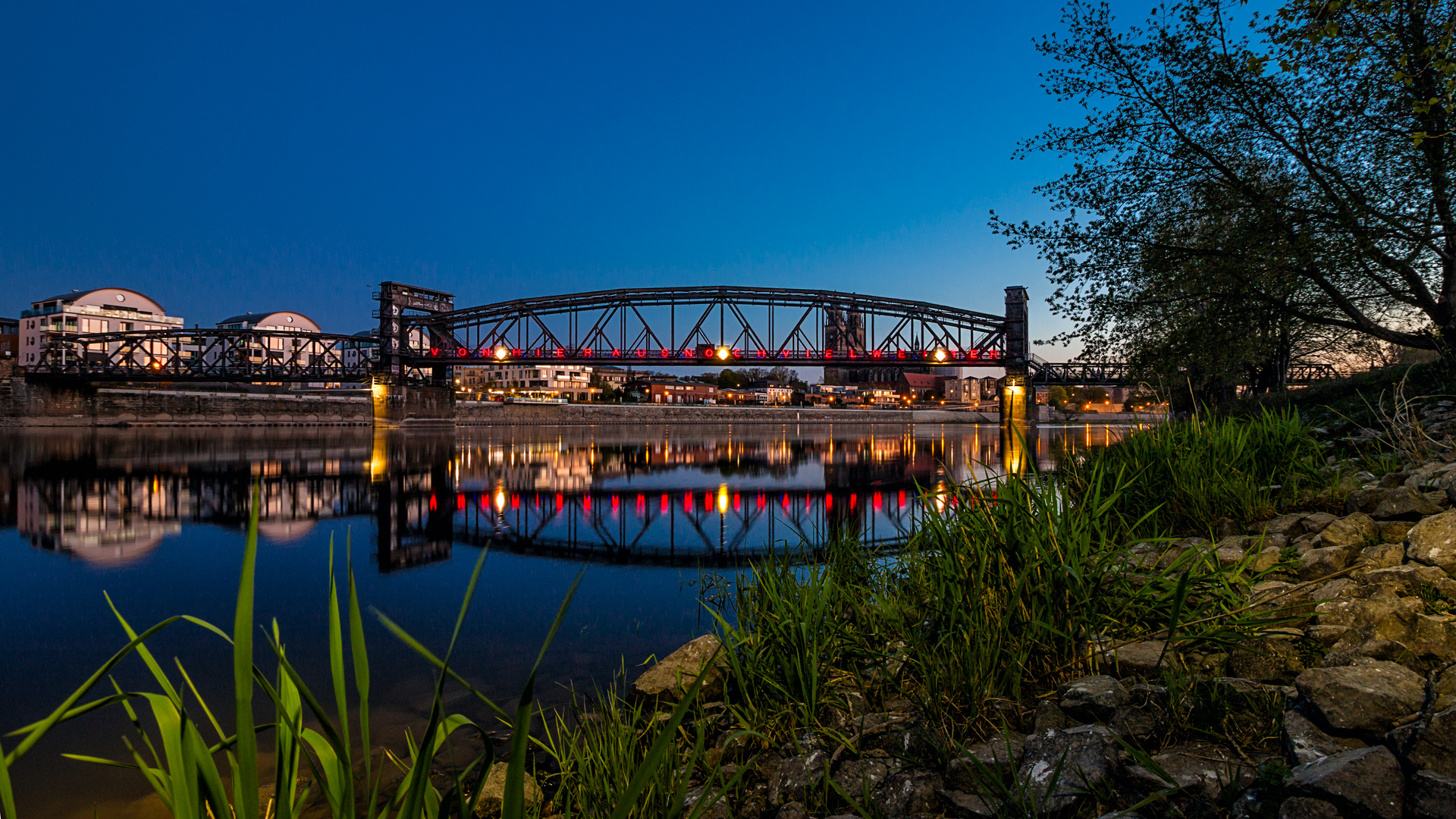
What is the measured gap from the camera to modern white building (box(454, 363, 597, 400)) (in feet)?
531

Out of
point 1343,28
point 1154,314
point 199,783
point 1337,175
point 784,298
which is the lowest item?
point 199,783

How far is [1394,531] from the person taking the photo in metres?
5.01

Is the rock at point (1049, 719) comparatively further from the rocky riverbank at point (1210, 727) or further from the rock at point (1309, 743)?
the rock at point (1309, 743)

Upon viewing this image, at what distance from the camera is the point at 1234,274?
11.8m

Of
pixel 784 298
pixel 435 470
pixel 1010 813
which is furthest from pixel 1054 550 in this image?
pixel 784 298

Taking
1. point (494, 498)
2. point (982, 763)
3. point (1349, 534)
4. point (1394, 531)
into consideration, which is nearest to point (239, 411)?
point (494, 498)

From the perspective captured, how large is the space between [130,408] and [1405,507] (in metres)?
97.5

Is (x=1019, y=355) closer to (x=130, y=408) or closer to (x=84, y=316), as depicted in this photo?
(x=130, y=408)

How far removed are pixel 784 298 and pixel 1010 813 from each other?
8114 cm

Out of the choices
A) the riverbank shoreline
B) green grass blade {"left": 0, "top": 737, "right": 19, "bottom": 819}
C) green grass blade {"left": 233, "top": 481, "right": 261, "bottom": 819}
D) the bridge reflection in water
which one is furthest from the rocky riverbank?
the riverbank shoreline

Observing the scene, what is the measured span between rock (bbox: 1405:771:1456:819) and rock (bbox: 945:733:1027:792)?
4.15 feet

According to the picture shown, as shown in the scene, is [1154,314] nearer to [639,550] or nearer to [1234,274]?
[1234,274]

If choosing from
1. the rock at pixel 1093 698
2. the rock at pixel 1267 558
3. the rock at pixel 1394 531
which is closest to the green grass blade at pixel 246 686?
the rock at pixel 1093 698

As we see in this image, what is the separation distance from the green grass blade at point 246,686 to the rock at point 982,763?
8.71 feet
